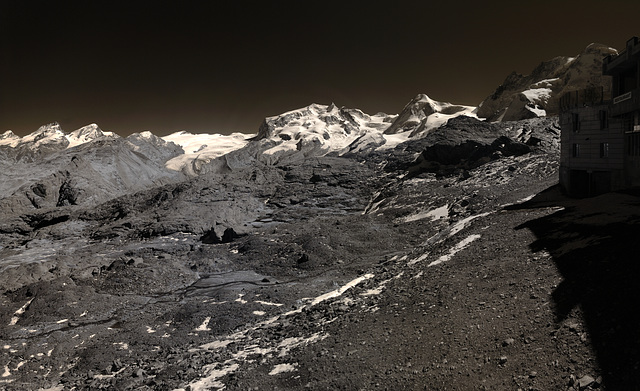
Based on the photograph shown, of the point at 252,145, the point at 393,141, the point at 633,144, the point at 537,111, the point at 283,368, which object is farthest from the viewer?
the point at 252,145

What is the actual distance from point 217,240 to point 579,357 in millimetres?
33454

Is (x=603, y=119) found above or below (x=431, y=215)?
above

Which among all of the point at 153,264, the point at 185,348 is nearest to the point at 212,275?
the point at 153,264

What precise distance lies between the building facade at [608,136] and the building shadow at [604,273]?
404 centimetres

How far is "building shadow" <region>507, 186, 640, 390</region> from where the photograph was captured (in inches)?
281

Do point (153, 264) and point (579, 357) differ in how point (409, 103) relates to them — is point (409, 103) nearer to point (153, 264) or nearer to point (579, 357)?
point (153, 264)

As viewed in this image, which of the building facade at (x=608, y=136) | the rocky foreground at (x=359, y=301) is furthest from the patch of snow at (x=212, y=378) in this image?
the building facade at (x=608, y=136)

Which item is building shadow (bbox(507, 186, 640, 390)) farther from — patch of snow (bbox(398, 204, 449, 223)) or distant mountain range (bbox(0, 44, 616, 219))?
distant mountain range (bbox(0, 44, 616, 219))

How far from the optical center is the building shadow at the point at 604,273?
23.4 feet

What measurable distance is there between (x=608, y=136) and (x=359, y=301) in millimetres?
17081

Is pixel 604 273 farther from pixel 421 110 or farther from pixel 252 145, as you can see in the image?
pixel 421 110

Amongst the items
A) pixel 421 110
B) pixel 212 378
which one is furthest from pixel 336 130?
pixel 212 378

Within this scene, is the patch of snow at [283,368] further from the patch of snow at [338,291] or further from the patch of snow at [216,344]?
the patch of snow at [338,291]

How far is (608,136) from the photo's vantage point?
69.0 ft
